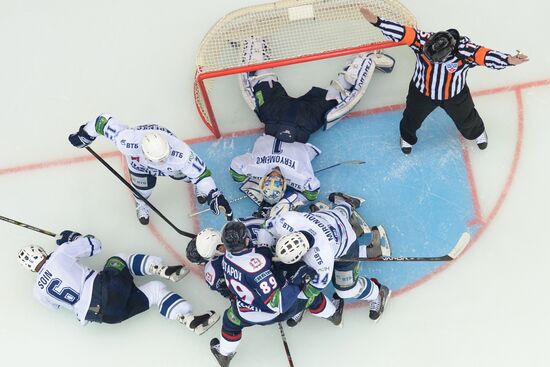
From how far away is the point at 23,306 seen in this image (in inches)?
182

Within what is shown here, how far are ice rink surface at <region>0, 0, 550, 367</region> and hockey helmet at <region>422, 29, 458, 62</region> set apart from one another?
1143 millimetres

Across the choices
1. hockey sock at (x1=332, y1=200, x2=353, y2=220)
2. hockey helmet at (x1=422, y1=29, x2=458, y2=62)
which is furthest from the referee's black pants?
hockey sock at (x1=332, y1=200, x2=353, y2=220)

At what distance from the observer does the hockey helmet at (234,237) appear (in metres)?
3.54

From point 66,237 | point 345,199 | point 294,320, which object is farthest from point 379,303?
A: point 66,237

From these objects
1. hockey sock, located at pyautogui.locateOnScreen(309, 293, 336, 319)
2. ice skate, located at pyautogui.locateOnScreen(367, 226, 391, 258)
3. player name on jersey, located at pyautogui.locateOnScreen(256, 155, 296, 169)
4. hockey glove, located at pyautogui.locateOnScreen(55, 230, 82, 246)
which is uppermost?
player name on jersey, located at pyautogui.locateOnScreen(256, 155, 296, 169)

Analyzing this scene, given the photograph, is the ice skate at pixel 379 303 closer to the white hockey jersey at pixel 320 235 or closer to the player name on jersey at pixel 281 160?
the white hockey jersey at pixel 320 235

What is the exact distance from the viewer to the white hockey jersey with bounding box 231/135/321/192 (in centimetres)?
441

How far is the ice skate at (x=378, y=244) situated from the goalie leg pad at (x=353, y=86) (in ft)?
2.67

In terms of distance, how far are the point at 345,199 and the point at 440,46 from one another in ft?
4.25

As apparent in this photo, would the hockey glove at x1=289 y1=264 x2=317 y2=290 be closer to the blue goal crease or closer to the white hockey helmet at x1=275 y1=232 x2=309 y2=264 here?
the white hockey helmet at x1=275 y1=232 x2=309 y2=264

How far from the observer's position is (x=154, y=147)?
12.4 feet

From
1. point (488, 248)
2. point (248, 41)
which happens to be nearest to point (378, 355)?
point (488, 248)

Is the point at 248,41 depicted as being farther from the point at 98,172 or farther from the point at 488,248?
the point at 488,248

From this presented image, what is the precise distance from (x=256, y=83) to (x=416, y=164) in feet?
4.08
